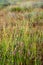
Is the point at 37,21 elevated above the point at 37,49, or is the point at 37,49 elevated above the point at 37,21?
the point at 37,49

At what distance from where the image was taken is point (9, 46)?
12.4 feet

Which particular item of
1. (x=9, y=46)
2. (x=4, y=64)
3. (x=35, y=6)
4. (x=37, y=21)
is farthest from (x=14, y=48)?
(x=35, y=6)

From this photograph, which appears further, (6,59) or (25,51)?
(25,51)

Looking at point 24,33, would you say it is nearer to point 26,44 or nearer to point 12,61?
point 26,44

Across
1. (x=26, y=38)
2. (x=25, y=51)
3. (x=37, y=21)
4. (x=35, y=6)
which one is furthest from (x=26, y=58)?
→ (x=35, y=6)

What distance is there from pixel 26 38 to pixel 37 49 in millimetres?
248

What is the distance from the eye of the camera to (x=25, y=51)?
382 centimetres

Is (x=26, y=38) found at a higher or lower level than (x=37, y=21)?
higher

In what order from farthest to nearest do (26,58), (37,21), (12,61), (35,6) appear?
(35,6) → (37,21) → (26,58) → (12,61)

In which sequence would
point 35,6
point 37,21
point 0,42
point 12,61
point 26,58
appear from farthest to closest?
point 35,6 → point 37,21 → point 0,42 → point 26,58 → point 12,61

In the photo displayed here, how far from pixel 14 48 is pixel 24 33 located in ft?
1.38

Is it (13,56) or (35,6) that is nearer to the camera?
(13,56)

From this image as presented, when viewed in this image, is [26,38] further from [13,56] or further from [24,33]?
[13,56]

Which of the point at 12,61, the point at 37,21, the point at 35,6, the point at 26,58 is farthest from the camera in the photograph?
the point at 35,6
